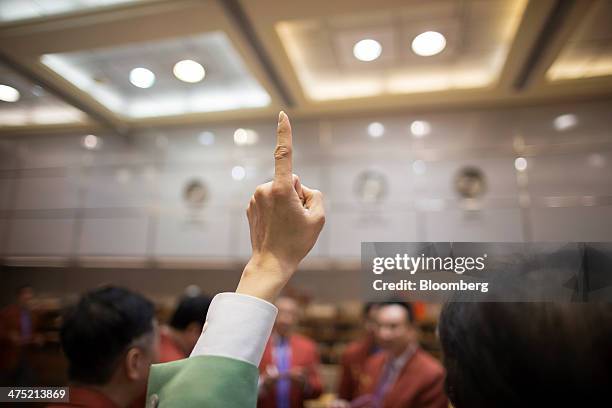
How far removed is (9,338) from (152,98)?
553 mm

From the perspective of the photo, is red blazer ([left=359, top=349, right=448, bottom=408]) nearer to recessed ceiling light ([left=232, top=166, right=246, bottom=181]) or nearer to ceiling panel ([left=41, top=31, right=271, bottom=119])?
recessed ceiling light ([left=232, top=166, right=246, bottom=181])

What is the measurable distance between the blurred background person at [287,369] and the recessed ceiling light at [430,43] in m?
1.35

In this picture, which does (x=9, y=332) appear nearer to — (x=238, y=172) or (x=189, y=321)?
(x=238, y=172)

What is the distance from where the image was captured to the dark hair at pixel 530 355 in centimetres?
32

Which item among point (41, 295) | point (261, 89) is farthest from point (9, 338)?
point (261, 89)

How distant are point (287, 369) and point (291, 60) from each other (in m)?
1.46

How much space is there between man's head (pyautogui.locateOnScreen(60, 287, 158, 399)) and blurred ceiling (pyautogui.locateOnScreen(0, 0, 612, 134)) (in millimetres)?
371

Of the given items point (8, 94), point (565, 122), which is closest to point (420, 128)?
point (565, 122)

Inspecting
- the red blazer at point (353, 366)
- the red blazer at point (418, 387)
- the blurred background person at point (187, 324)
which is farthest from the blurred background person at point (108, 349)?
the red blazer at point (353, 366)

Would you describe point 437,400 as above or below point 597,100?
below

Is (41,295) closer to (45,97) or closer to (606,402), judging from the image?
(45,97)

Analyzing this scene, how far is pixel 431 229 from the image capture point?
25.8 inches

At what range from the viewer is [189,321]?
137cm

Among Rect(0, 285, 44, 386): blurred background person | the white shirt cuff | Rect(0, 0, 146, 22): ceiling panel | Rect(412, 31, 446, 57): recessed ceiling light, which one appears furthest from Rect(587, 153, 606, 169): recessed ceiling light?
Rect(0, 0, 146, 22): ceiling panel
